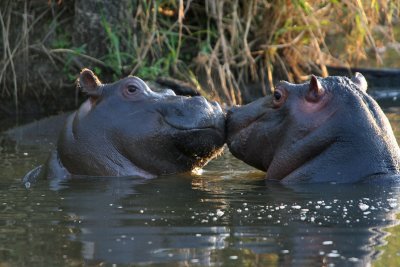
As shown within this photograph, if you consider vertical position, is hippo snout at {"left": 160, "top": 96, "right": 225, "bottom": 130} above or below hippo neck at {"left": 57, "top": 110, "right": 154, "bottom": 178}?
above

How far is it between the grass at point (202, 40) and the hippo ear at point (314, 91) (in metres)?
3.95

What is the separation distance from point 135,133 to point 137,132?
0.6 inches

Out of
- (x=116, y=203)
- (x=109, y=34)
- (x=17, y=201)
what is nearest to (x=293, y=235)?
(x=116, y=203)

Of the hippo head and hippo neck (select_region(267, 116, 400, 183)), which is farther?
the hippo head

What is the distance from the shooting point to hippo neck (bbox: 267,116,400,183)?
6477 millimetres

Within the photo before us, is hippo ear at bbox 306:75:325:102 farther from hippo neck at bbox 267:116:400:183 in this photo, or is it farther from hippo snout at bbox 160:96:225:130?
hippo snout at bbox 160:96:225:130

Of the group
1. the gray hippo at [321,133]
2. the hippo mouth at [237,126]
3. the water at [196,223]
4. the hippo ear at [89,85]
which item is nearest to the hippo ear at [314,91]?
the gray hippo at [321,133]

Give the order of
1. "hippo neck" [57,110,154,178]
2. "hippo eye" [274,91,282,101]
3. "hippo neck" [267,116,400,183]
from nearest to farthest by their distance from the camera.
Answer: "hippo neck" [267,116,400,183], "hippo eye" [274,91,282,101], "hippo neck" [57,110,154,178]

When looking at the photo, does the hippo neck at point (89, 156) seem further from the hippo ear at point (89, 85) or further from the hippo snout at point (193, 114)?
the hippo snout at point (193, 114)

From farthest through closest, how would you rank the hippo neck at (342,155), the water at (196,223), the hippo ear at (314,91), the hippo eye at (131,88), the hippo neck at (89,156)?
the hippo eye at (131,88)
the hippo neck at (89,156)
the hippo ear at (314,91)
the hippo neck at (342,155)
the water at (196,223)

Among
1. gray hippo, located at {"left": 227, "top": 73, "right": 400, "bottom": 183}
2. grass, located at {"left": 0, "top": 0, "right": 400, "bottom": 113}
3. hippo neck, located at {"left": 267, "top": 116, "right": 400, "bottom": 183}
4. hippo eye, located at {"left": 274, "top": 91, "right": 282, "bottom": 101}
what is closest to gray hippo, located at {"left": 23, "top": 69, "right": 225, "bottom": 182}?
gray hippo, located at {"left": 227, "top": 73, "right": 400, "bottom": 183}

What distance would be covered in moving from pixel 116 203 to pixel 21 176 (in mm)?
1636

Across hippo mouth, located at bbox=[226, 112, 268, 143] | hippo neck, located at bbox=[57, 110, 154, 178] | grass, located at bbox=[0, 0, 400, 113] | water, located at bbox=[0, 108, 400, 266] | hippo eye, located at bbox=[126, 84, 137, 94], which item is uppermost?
grass, located at bbox=[0, 0, 400, 113]

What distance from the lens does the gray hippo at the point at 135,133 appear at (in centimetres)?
699
